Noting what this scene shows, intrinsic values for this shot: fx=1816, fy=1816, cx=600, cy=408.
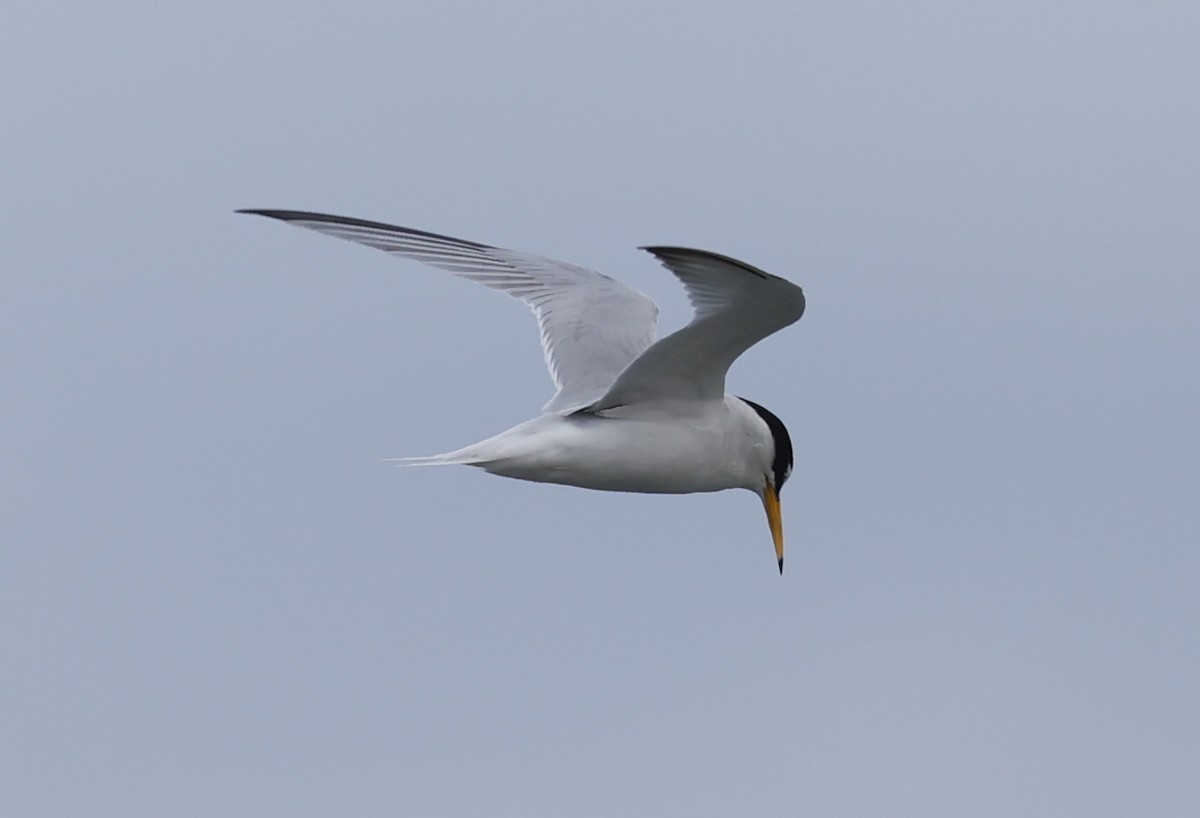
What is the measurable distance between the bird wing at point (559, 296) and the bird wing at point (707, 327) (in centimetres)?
50

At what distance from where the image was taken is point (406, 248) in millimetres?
9859

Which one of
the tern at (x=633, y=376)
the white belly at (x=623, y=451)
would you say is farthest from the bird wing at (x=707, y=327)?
the white belly at (x=623, y=451)

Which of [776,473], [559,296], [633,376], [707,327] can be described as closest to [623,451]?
[633,376]

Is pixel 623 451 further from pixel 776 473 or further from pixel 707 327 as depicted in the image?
pixel 776 473

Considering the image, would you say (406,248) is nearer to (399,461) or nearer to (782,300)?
(399,461)

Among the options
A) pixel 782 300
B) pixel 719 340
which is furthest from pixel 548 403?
pixel 782 300

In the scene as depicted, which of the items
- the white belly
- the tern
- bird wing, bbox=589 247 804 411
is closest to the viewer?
bird wing, bbox=589 247 804 411

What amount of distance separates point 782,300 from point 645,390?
1.27 metres

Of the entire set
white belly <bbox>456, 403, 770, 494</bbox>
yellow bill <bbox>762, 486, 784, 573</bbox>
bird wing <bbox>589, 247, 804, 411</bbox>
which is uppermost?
bird wing <bbox>589, 247, 804, 411</bbox>

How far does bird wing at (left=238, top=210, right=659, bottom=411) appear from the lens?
370 inches

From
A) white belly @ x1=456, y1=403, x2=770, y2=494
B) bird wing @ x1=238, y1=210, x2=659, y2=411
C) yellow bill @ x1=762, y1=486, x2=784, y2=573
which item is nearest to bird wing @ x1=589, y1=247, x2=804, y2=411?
white belly @ x1=456, y1=403, x2=770, y2=494

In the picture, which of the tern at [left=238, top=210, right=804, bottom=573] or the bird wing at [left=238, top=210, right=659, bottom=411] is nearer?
the tern at [left=238, top=210, right=804, bottom=573]

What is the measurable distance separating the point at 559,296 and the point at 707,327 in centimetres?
243

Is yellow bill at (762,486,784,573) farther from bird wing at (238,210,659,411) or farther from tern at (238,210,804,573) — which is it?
bird wing at (238,210,659,411)
